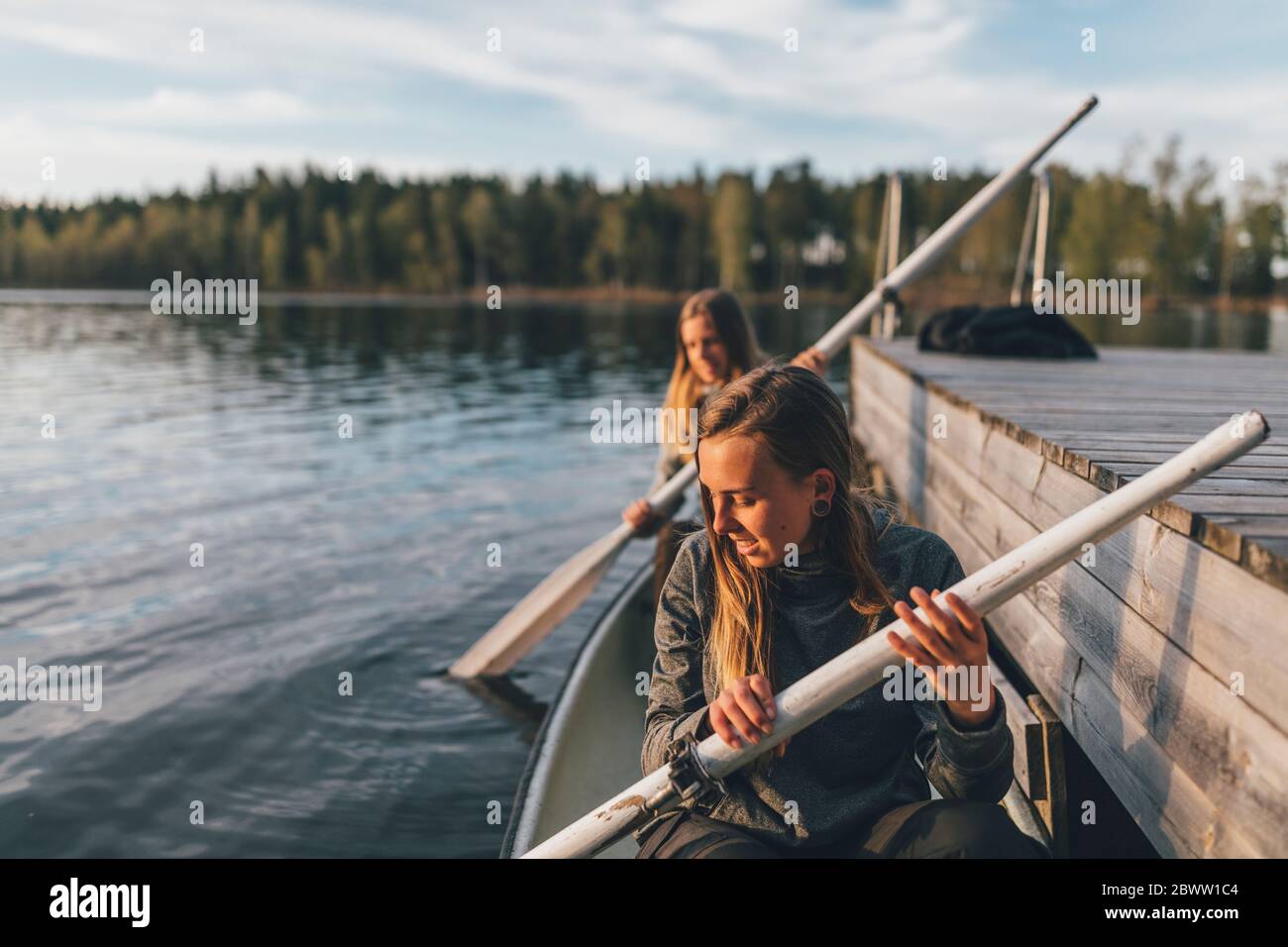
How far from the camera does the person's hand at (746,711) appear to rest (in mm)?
2098

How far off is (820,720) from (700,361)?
3.08m

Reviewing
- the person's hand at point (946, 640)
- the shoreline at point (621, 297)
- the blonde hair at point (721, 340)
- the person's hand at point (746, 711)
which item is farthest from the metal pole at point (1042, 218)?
the shoreline at point (621, 297)

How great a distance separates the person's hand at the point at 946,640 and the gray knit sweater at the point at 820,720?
0.28 meters

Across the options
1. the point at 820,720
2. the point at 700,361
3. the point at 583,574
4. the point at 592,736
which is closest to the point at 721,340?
the point at 700,361

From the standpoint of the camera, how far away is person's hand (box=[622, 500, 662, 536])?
5.32m

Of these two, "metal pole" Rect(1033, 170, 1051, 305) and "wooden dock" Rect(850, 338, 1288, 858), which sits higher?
"metal pole" Rect(1033, 170, 1051, 305)

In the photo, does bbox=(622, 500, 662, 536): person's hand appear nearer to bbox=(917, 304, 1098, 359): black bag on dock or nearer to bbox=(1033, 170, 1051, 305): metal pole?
bbox=(917, 304, 1098, 359): black bag on dock

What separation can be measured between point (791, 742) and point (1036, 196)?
823 centimetres

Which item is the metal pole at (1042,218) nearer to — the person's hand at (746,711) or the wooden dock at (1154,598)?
the wooden dock at (1154,598)

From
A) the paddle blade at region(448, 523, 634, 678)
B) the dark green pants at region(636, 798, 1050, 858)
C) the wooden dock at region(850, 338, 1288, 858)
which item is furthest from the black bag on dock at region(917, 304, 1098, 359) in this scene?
the dark green pants at region(636, 798, 1050, 858)

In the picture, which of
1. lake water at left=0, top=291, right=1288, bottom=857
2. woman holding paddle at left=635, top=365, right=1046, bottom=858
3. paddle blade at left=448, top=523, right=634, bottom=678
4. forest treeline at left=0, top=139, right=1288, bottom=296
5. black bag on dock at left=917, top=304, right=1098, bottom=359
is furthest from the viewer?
forest treeline at left=0, top=139, right=1288, bottom=296

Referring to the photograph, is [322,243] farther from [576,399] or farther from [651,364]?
[576,399]

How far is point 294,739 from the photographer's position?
215 inches

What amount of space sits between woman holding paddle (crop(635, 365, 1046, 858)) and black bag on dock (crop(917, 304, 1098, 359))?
5.57m
